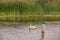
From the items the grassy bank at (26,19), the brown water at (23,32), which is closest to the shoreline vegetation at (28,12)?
the grassy bank at (26,19)

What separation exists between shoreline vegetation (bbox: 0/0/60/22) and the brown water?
0.58 meters

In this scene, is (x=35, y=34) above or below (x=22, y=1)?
below

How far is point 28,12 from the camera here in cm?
1302

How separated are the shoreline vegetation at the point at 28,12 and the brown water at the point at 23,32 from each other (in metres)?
0.58

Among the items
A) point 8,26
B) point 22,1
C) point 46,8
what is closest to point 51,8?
point 46,8

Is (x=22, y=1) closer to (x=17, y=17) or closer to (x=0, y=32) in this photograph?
(x=17, y=17)

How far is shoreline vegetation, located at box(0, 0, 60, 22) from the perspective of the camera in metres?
12.9

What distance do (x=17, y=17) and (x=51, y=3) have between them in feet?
5.80

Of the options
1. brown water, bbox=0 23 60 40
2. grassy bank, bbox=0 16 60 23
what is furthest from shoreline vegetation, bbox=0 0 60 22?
brown water, bbox=0 23 60 40

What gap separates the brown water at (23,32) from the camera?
33.8 ft

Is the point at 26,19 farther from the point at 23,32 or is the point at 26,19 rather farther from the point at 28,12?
the point at 23,32

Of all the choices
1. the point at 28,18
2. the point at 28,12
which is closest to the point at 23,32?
the point at 28,18

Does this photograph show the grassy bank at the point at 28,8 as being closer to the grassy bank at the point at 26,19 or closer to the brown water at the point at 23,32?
the grassy bank at the point at 26,19

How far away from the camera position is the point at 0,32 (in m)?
11.0
